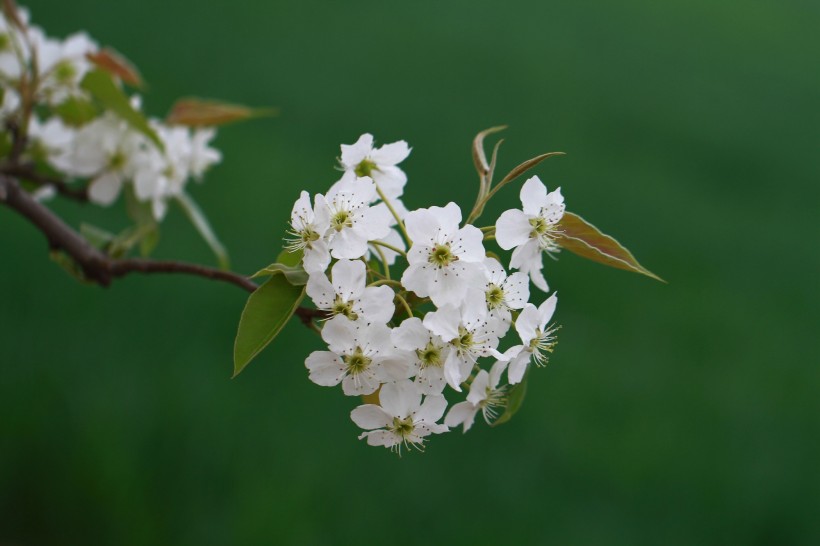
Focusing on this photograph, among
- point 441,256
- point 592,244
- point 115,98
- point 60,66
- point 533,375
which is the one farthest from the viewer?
point 533,375

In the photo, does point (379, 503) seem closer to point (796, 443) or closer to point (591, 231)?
point (796, 443)

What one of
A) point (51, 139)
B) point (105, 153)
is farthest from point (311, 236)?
point (51, 139)

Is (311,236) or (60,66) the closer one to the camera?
(311,236)

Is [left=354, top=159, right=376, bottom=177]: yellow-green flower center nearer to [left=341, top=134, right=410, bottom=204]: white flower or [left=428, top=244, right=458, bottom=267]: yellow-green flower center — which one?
[left=341, top=134, right=410, bottom=204]: white flower

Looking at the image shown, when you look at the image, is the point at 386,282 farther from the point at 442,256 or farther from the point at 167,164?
the point at 167,164

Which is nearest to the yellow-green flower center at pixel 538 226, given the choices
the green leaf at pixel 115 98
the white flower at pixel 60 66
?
the green leaf at pixel 115 98

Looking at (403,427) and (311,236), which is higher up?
(311,236)
